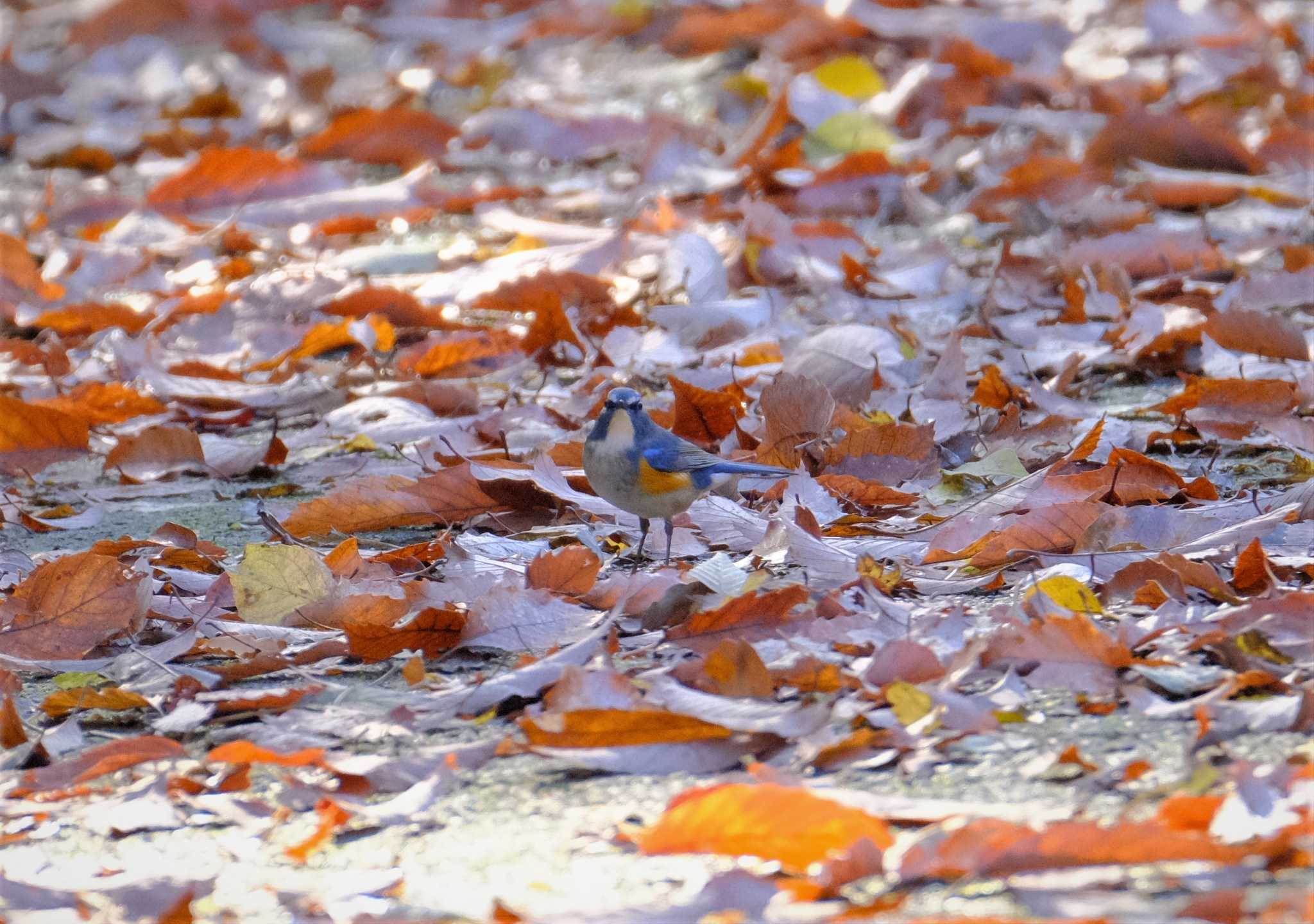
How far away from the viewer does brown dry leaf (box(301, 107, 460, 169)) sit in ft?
17.7

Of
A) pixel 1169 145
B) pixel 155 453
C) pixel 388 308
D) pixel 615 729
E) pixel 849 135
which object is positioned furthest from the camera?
pixel 849 135

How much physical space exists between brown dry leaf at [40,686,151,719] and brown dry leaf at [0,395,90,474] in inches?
42.9

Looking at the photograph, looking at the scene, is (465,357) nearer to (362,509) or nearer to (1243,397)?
(362,509)

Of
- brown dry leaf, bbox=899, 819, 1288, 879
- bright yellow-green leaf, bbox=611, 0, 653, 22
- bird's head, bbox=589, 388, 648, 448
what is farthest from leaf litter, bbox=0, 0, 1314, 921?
bright yellow-green leaf, bbox=611, 0, 653, 22

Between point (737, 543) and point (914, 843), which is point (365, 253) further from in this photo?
point (914, 843)

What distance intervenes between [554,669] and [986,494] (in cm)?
84

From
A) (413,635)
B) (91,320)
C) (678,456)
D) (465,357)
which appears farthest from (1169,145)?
(413,635)

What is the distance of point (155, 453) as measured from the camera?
309 centimetres

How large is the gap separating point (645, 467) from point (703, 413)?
53cm

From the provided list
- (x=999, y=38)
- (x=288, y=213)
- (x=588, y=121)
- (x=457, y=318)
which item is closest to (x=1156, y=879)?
(x=457, y=318)

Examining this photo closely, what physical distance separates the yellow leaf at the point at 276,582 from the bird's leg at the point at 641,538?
53cm

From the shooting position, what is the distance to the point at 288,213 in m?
4.69

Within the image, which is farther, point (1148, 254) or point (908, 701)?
point (1148, 254)

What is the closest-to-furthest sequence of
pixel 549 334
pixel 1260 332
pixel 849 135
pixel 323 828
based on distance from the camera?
1. pixel 323 828
2. pixel 1260 332
3. pixel 549 334
4. pixel 849 135
